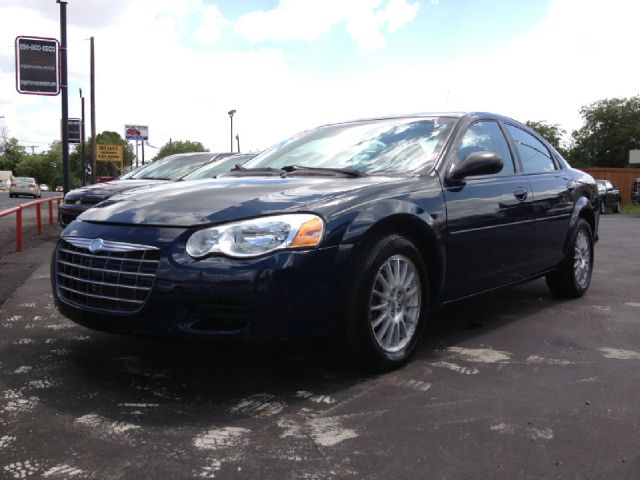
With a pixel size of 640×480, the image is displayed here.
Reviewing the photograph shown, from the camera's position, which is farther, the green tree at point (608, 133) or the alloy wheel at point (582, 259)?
the green tree at point (608, 133)

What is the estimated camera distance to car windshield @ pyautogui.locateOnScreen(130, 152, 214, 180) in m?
10.1

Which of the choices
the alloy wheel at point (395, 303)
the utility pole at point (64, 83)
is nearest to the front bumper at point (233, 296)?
the alloy wheel at point (395, 303)

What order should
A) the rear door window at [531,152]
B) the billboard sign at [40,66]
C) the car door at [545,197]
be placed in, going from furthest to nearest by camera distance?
the billboard sign at [40,66] → the rear door window at [531,152] → the car door at [545,197]

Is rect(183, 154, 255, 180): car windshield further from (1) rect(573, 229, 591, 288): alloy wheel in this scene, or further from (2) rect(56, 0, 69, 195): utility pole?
(2) rect(56, 0, 69, 195): utility pole

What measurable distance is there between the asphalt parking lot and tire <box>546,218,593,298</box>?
3.44 feet

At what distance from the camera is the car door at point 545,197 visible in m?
4.95

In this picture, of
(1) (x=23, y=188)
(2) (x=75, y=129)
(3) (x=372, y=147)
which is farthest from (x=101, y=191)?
(1) (x=23, y=188)

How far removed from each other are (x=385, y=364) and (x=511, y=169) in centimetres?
205

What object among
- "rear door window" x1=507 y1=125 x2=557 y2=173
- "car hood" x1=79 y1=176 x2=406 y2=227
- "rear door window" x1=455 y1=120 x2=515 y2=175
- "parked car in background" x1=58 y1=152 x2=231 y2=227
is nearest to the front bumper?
"car hood" x1=79 y1=176 x2=406 y2=227

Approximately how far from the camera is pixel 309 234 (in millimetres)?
3154

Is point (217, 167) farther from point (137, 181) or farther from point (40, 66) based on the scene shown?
point (40, 66)

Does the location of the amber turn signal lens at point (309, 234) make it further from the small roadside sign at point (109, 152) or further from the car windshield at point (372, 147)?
the small roadside sign at point (109, 152)

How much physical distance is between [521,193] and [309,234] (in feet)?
7.18

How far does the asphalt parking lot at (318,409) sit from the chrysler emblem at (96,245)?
56cm
